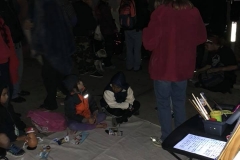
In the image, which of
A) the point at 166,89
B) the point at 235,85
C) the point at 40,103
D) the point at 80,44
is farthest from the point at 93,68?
the point at 166,89

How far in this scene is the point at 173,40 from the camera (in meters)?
3.52

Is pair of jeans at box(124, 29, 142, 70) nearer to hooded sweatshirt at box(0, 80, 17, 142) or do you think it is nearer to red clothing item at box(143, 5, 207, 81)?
red clothing item at box(143, 5, 207, 81)

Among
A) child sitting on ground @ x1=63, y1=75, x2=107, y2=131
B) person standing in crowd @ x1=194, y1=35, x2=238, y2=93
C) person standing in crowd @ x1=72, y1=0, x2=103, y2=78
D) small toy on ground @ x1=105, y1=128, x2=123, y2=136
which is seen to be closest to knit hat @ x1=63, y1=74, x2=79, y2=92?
child sitting on ground @ x1=63, y1=75, x2=107, y2=131

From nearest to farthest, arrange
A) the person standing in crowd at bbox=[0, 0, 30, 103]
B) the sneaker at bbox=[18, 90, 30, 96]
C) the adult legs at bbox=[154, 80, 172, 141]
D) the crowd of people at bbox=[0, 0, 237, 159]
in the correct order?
the crowd of people at bbox=[0, 0, 237, 159] → the adult legs at bbox=[154, 80, 172, 141] → the person standing in crowd at bbox=[0, 0, 30, 103] → the sneaker at bbox=[18, 90, 30, 96]

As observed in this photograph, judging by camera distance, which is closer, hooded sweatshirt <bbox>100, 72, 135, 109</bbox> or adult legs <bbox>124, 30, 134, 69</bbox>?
hooded sweatshirt <bbox>100, 72, 135, 109</bbox>

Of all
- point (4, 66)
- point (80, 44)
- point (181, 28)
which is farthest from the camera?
point (80, 44)

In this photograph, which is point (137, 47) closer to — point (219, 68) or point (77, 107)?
point (219, 68)

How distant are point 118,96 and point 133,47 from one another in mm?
2234

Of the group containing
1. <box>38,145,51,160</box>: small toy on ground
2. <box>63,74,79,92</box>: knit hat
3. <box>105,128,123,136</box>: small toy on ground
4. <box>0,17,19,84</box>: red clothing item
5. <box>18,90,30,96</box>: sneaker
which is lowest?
<box>105,128,123,136</box>: small toy on ground

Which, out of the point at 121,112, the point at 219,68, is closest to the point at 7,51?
the point at 121,112

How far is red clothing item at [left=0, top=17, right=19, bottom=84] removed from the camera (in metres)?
4.50

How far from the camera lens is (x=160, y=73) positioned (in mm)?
3703

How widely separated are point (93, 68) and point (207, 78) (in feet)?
7.52

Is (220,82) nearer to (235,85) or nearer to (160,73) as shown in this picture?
(235,85)
